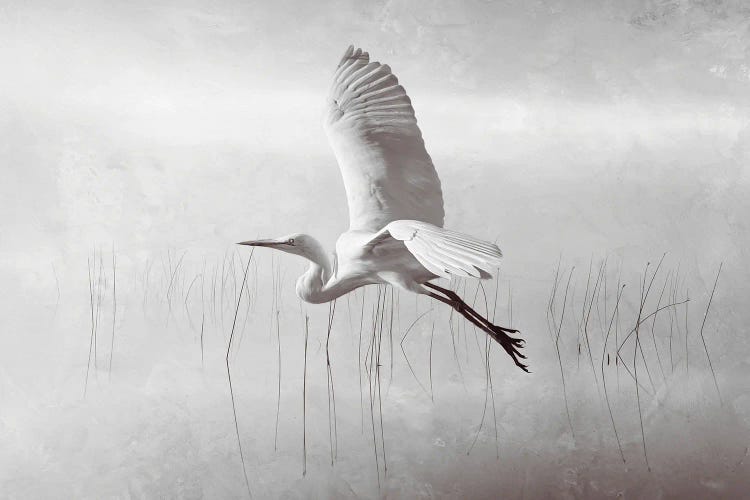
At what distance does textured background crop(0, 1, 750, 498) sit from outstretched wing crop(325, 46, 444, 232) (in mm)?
590

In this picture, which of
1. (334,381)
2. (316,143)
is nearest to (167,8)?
(316,143)

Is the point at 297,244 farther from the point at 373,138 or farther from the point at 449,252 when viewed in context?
the point at 449,252

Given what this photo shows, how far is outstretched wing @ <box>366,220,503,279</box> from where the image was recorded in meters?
1.68

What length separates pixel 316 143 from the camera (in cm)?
289

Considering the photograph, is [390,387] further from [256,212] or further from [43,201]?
[43,201]

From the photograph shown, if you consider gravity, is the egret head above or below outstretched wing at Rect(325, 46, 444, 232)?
below

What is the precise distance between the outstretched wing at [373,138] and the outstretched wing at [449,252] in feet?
1.49

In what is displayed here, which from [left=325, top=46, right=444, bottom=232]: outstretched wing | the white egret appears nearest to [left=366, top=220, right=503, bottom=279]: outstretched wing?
the white egret

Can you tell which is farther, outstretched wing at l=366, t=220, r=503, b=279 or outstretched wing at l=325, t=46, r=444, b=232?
outstretched wing at l=325, t=46, r=444, b=232

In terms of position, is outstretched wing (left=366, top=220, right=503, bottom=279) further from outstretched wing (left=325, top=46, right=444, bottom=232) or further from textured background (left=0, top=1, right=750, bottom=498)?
textured background (left=0, top=1, right=750, bottom=498)

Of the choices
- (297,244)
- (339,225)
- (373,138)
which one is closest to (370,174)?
(373,138)

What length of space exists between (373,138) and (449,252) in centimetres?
68

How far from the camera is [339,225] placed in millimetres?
2859

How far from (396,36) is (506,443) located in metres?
1.61
